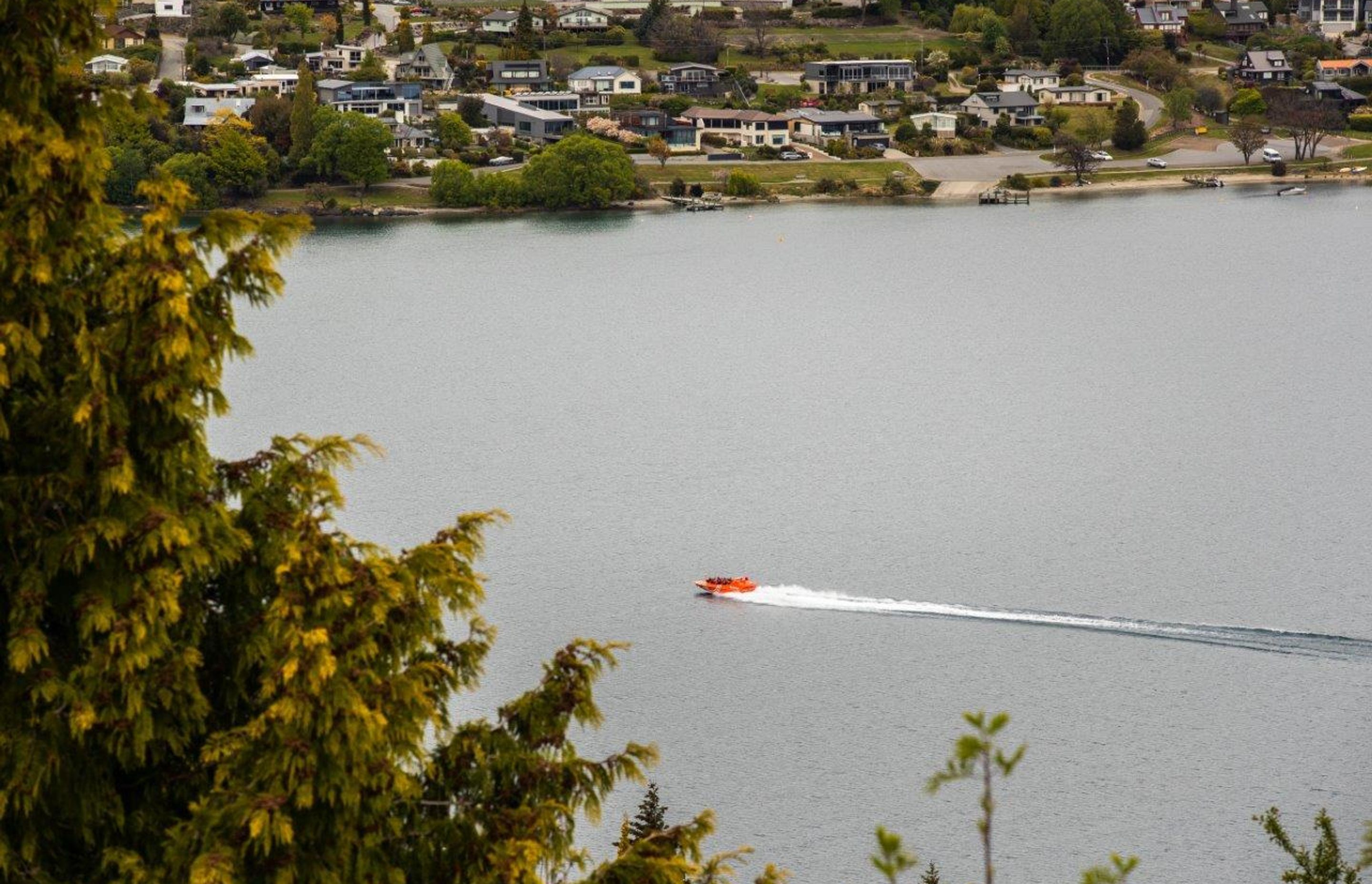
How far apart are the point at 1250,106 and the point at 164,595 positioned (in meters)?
79.3

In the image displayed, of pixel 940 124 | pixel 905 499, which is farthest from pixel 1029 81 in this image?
pixel 905 499

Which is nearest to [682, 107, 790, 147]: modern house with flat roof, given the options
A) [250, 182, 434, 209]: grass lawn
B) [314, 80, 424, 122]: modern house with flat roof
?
[314, 80, 424, 122]: modern house with flat roof

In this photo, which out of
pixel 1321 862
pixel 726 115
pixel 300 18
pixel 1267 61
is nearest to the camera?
pixel 1321 862

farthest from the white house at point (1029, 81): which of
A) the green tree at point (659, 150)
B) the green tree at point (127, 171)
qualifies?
the green tree at point (127, 171)

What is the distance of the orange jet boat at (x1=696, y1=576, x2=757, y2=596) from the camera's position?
27578 millimetres

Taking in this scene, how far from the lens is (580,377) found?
43.7 meters

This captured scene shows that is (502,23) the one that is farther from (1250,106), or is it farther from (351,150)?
(1250,106)

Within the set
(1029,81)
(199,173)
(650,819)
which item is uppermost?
(1029,81)

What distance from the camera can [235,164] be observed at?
217 ft

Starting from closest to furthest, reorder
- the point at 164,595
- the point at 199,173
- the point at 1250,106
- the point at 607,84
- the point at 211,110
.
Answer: the point at 164,595 < the point at 199,173 < the point at 211,110 < the point at 1250,106 < the point at 607,84

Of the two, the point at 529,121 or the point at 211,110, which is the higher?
the point at 211,110

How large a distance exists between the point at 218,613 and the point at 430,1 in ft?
315

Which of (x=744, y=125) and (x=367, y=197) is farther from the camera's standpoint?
(x=744, y=125)

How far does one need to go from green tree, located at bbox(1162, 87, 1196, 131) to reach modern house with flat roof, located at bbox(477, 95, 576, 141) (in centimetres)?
2556
